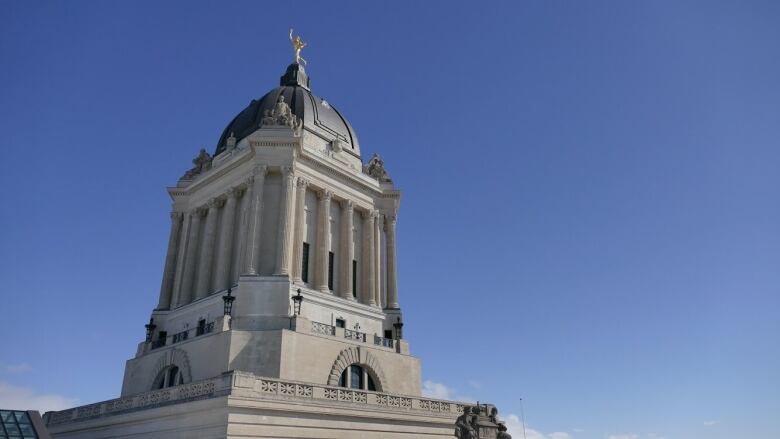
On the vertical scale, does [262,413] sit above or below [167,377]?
below

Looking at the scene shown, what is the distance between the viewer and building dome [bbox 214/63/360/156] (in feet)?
147

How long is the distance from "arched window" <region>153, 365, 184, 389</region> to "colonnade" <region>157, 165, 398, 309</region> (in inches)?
228

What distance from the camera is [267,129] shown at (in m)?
39.5

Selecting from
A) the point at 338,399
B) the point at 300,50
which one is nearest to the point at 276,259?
the point at 338,399

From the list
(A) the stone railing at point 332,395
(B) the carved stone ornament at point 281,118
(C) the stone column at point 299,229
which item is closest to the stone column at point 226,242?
(C) the stone column at point 299,229

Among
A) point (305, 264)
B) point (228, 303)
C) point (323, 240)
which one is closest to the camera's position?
point (228, 303)

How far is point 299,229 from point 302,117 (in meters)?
10.2

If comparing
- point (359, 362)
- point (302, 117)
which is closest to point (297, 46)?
point (302, 117)

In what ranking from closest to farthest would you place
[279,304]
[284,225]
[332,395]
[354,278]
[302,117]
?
[332,395]
[279,304]
[284,225]
[354,278]
[302,117]

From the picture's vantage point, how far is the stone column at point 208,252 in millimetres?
39812

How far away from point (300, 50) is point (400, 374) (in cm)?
3133

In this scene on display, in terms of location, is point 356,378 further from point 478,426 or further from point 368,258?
point 478,426

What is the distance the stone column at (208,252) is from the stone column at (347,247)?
9.32m

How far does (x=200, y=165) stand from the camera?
47219mm
